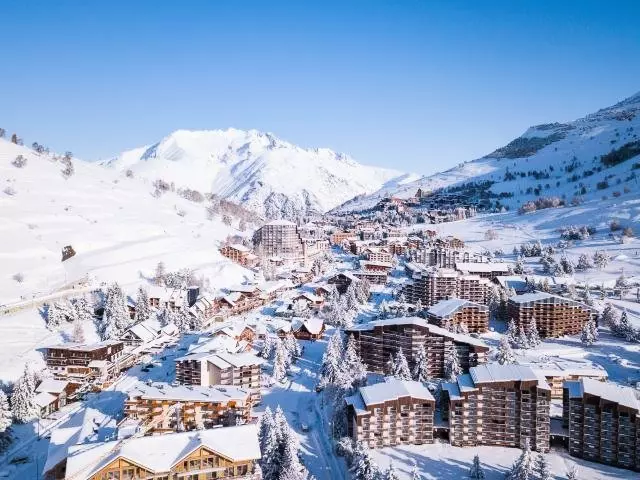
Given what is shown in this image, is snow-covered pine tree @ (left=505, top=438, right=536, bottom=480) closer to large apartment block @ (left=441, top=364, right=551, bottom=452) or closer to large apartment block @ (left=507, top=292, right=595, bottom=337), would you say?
large apartment block @ (left=441, top=364, right=551, bottom=452)

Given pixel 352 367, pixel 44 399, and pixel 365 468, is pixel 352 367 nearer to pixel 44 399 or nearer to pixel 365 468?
pixel 365 468

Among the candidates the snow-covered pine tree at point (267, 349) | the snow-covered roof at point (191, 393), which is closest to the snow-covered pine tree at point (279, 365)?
the snow-covered pine tree at point (267, 349)

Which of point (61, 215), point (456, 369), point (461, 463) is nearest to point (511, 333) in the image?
point (456, 369)

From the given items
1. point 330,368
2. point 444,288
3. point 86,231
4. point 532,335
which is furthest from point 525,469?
point 86,231

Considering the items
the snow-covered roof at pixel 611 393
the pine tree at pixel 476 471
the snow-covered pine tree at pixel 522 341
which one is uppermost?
the snow-covered roof at pixel 611 393

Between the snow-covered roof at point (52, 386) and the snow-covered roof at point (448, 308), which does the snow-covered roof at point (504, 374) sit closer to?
the snow-covered roof at point (448, 308)

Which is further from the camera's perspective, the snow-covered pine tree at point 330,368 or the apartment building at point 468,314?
the apartment building at point 468,314

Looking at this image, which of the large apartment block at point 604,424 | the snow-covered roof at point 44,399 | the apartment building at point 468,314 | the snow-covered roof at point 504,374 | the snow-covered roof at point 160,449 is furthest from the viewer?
the apartment building at point 468,314
